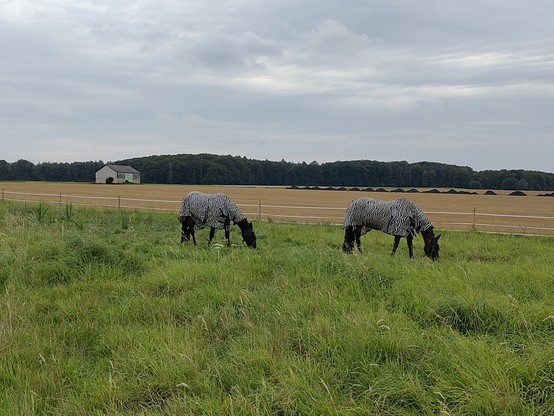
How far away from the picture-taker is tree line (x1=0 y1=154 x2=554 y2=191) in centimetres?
8800

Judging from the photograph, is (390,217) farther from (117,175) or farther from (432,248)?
(117,175)

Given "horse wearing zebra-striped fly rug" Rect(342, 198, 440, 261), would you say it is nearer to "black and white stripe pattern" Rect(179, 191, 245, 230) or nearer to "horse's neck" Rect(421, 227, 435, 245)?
"horse's neck" Rect(421, 227, 435, 245)

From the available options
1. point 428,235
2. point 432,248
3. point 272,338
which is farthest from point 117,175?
point 272,338

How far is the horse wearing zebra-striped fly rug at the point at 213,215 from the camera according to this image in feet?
40.0

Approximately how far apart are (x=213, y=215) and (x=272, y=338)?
850cm

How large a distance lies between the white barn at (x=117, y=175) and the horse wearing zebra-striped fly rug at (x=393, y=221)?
8714 centimetres

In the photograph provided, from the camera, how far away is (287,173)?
107375 millimetres

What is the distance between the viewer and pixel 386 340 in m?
3.78

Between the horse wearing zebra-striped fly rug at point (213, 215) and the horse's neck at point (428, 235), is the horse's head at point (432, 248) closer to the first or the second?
the horse's neck at point (428, 235)

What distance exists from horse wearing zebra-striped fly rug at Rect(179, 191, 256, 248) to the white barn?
3330 inches

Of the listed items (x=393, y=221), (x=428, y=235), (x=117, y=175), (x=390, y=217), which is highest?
(x=117, y=175)

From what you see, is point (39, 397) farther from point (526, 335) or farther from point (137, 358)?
point (526, 335)

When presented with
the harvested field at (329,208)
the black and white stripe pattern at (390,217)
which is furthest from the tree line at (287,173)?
the black and white stripe pattern at (390,217)

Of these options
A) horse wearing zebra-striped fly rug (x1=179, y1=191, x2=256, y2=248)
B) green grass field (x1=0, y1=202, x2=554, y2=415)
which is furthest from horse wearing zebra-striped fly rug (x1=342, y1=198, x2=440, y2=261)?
green grass field (x1=0, y1=202, x2=554, y2=415)
